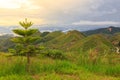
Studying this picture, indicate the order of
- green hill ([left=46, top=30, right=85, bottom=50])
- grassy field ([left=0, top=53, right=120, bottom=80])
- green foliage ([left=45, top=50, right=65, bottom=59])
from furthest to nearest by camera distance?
green hill ([left=46, top=30, right=85, bottom=50])
green foliage ([left=45, top=50, right=65, bottom=59])
grassy field ([left=0, top=53, right=120, bottom=80])

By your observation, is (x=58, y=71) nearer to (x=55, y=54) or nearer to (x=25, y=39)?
(x=25, y=39)

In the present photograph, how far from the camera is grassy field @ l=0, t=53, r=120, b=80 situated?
59.3ft

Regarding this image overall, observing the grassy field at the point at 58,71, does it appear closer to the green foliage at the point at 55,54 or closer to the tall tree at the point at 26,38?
the tall tree at the point at 26,38

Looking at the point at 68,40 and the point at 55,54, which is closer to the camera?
the point at 55,54

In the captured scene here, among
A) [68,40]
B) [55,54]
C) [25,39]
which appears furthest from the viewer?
[68,40]

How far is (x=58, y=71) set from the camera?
20219mm

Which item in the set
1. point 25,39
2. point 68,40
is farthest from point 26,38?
point 68,40

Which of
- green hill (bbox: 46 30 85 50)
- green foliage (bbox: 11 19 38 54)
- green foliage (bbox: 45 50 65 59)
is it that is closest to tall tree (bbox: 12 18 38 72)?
green foliage (bbox: 11 19 38 54)

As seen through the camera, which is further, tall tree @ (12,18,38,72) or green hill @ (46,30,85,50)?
green hill @ (46,30,85,50)

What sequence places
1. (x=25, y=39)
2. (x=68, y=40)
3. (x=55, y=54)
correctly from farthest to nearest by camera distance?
1. (x=68, y=40)
2. (x=55, y=54)
3. (x=25, y=39)

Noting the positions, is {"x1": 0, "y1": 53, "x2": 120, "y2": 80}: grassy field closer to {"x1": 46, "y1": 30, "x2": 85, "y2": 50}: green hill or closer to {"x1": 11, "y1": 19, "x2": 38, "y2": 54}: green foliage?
{"x1": 11, "y1": 19, "x2": 38, "y2": 54}: green foliage

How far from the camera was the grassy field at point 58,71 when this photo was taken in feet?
59.3

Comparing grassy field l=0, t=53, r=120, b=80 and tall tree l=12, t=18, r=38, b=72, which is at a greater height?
tall tree l=12, t=18, r=38, b=72

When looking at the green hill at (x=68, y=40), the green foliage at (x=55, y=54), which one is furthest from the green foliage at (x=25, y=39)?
the green hill at (x=68, y=40)
